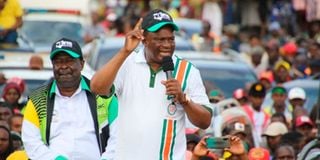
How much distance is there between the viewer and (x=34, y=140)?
9.35 meters

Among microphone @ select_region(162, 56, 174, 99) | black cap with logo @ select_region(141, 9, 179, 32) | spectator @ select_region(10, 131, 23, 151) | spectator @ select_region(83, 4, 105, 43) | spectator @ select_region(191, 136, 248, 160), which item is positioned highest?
spectator @ select_region(83, 4, 105, 43)

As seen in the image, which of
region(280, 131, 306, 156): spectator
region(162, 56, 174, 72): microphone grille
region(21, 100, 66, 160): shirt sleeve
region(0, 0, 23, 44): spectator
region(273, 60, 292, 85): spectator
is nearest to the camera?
region(162, 56, 174, 72): microphone grille

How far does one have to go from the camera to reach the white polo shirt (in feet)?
28.3

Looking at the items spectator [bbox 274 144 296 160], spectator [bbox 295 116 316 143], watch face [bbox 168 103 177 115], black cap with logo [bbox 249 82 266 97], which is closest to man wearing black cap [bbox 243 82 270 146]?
black cap with logo [bbox 249 82 266 97]

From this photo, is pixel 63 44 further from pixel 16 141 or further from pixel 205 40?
pixel 205 40

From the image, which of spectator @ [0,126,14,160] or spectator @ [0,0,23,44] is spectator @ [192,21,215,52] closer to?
spectator @ [0,0,23,44]

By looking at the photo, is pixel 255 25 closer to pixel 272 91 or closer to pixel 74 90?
pixel 272 91

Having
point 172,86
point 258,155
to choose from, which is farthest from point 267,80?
point 172,86

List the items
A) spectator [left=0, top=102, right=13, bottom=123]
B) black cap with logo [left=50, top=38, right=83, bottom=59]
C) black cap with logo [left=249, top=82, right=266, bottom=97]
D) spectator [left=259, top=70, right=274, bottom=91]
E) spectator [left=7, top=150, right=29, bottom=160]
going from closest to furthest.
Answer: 1. black cap with logo [left=50, top=38, right=83, bottom=59]
2. spectator [left=7, top=150, right=29, bottom=160]
3. spectator [left=0, top=102, right=13, bottom=123]
4. black cap with logo [left=249, top=82, right=266, bottom=97]
5. spectator [left=259, top=70, right=274, bottom=91]

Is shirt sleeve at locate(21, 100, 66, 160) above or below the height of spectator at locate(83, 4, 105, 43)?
below

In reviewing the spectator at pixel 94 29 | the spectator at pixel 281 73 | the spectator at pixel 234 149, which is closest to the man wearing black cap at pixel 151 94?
the spectator at pixel 234 149

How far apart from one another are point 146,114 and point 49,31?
14604mm

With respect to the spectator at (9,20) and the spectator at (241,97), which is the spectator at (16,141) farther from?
the spectator at (9,20)

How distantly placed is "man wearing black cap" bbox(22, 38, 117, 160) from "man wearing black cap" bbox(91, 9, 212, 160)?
0.69m
